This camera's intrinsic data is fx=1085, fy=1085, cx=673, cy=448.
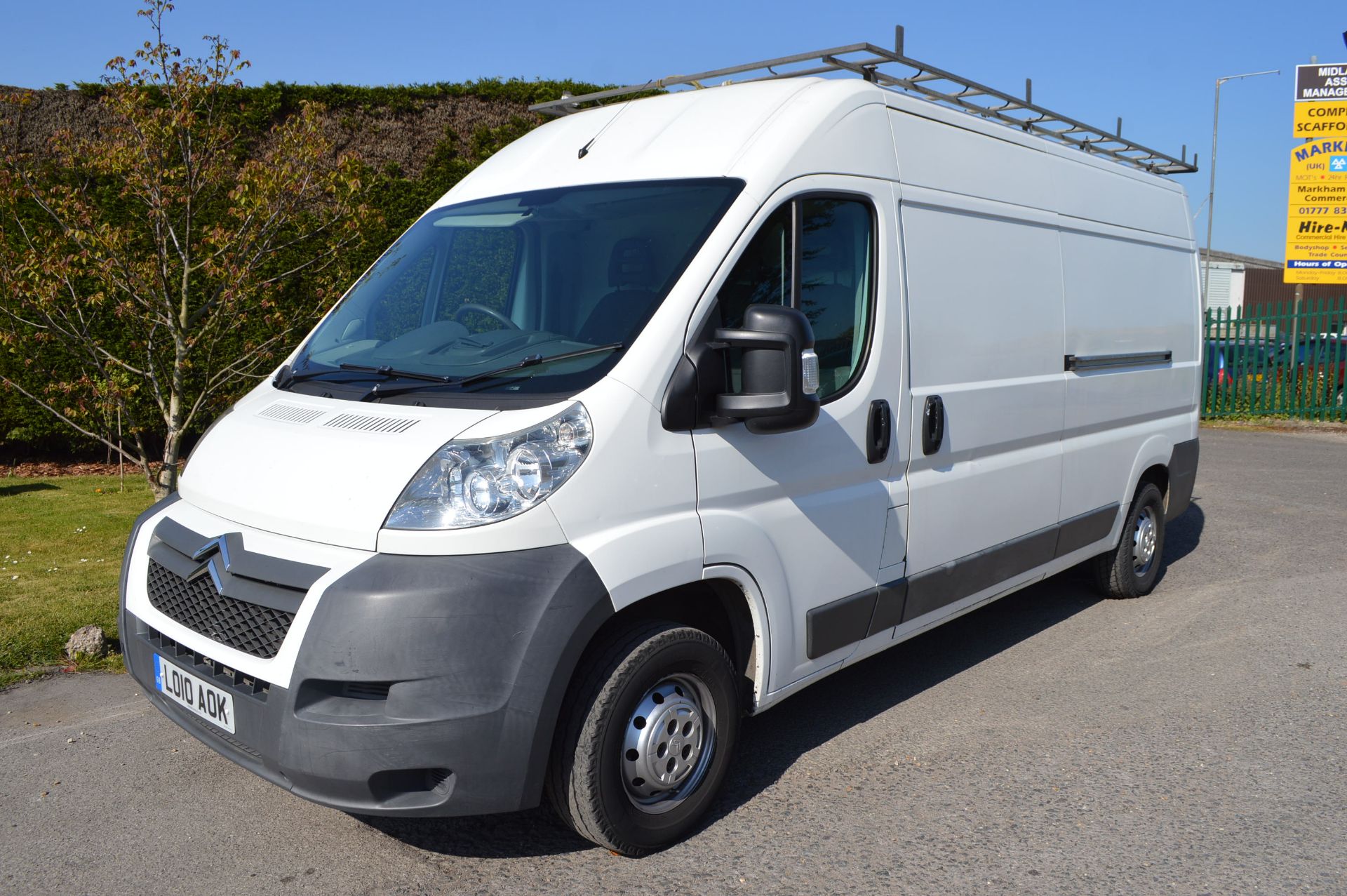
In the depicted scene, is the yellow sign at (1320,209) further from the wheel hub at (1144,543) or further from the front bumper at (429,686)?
the front bumper at (429,686)

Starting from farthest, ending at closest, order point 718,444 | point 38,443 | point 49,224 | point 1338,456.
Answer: point 1338,456, point 38,443, point 49,224, point 718,444

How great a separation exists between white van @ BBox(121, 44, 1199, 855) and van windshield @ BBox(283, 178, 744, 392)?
0.05 ft

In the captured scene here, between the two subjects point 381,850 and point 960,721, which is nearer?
point 381,850

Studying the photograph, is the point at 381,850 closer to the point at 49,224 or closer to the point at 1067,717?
the point at 1067,717

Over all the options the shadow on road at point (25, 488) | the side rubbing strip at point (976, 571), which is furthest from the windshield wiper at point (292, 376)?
the shadow on road at point (25, 488)

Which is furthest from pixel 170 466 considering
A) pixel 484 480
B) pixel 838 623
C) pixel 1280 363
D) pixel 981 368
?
pixel 1280 363

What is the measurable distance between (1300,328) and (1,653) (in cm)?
1689

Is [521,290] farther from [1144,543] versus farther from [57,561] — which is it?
[57,561]

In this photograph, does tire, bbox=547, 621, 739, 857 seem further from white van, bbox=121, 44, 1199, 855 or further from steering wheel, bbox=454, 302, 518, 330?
steering wheel, bbox=454, 302, 518, 330

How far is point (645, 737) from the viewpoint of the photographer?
131 inches

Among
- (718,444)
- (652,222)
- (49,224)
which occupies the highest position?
(49,224)

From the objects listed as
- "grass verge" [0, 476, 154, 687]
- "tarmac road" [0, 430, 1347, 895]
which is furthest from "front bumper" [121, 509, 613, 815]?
"grass verge" [0, 476, 154, 687]

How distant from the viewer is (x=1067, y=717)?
14.9 ft

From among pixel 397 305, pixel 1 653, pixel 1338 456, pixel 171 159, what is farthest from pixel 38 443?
pixel 1338 456
